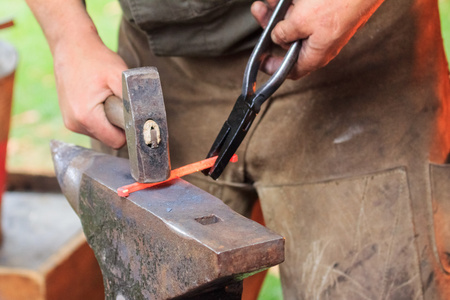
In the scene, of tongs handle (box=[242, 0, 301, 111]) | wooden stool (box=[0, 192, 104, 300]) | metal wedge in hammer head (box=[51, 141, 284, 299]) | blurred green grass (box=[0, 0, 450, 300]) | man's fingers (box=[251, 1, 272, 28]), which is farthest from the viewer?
blurred green grass (box=[0, 0, 450, 300])

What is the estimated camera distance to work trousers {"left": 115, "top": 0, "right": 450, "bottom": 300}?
1.39m

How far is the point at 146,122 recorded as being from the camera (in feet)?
3.74

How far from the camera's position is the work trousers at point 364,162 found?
1.39 metres

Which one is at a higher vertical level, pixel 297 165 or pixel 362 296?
pixel 297 165

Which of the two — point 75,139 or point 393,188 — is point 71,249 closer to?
point 393,188

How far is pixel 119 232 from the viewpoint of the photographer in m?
1.21

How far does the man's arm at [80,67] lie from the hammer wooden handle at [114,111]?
0.06 ft

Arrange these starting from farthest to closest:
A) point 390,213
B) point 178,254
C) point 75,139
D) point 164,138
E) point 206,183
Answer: point 75,139 < point 206,183 < point 390,213 < point 164,138 < point 178,254

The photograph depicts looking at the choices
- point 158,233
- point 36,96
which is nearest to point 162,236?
point 158,233

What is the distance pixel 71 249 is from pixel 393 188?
1347 millimetres

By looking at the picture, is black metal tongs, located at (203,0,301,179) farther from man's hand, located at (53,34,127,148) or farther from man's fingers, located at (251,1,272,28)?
man's hand, located at (53,34,127,148)

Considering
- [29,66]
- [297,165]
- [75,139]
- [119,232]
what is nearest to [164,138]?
[119,232]

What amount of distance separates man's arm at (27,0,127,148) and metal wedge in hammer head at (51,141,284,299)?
0.23ft

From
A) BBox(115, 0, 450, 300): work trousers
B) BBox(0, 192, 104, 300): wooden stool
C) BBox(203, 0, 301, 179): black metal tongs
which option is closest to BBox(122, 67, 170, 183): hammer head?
BBox(203, 0, 301, 179): black metal tongs
